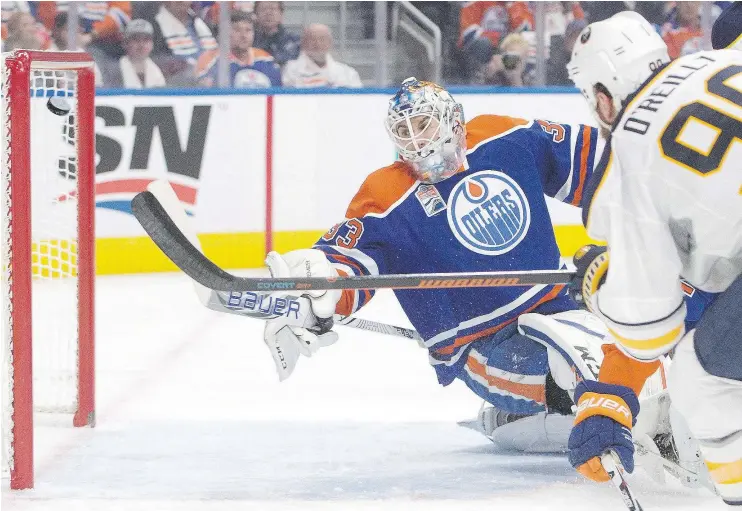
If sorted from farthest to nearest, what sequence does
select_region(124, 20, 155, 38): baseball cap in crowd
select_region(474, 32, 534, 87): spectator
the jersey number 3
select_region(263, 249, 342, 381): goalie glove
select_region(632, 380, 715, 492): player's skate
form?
select_region(474, 32, 534, 87): spectator
select_region(124, 20, 155, 38): baseball cap in crowd
select_region(263, 249, 342, 381): goalie glove
select_region(632, 380, 715, 492): player's skate
the jersey number 3

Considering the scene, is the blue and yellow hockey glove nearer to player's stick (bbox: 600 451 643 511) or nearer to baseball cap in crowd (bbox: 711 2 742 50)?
player's stick (bbox: 600 451 643 511)

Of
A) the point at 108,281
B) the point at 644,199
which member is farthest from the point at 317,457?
the point at 108,281

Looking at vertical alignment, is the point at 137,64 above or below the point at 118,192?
above

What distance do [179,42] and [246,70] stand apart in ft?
1.10

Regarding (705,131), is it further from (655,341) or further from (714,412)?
(714,412)

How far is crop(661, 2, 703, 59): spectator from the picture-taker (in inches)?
254

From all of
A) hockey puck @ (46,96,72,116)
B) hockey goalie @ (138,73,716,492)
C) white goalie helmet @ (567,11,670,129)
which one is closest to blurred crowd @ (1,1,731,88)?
hockey puck @ (46,96,72,116)

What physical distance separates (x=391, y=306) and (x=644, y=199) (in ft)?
11.2

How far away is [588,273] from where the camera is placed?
1.96 meters

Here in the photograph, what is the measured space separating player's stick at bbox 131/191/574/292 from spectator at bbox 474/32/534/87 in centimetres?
398

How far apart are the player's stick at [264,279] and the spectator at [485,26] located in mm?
4019

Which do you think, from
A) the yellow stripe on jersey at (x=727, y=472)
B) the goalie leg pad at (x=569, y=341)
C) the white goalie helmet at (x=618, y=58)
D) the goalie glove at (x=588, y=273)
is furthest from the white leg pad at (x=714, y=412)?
the goalie leg pad at (x=569, y=341)

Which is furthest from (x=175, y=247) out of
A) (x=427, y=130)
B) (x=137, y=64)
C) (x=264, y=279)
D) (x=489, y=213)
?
(x=137, y=64)

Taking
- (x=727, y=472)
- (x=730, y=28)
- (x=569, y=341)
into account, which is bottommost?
(x=569, y=341)
